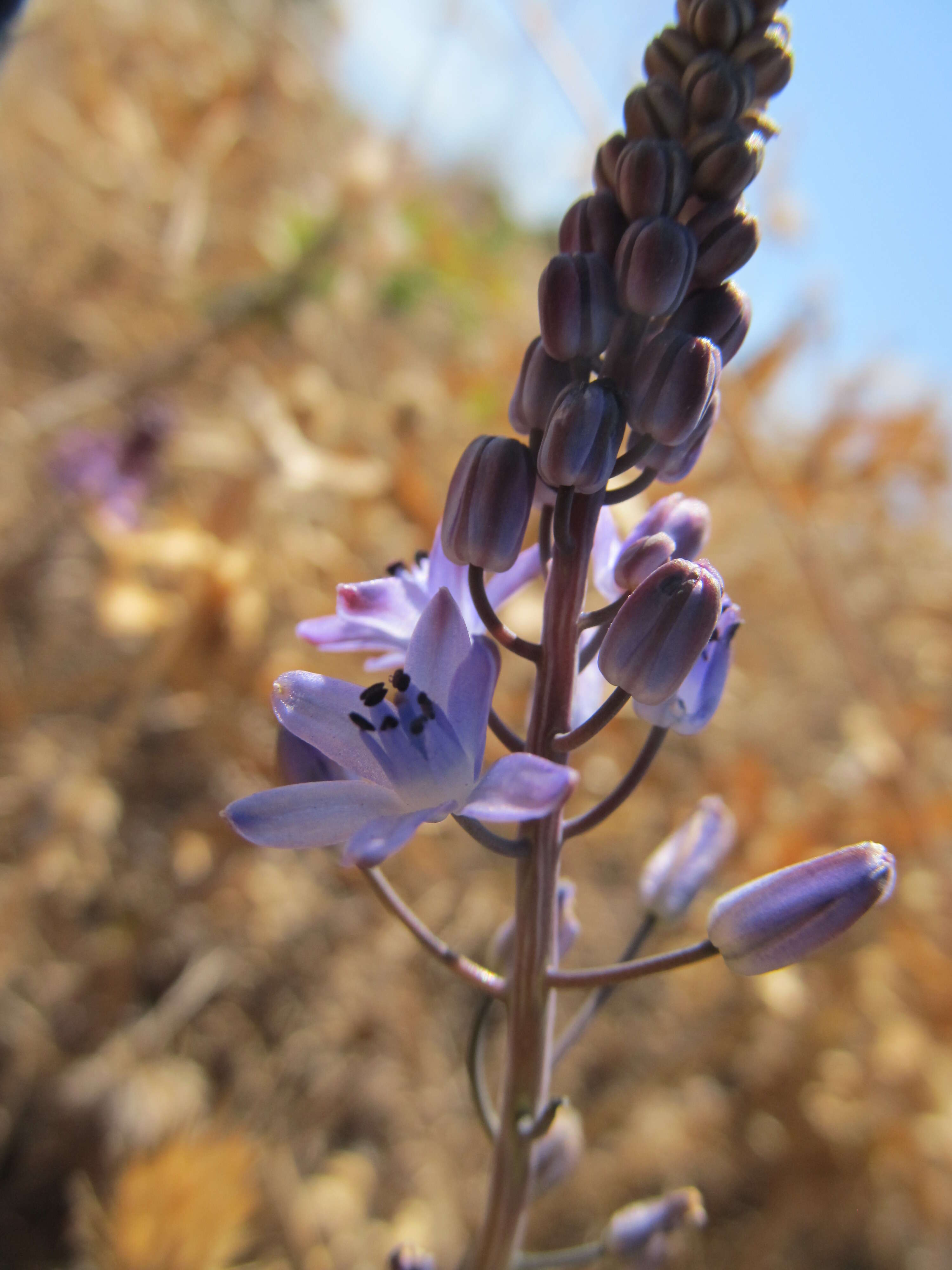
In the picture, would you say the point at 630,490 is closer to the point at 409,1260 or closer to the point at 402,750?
the point at 402,750

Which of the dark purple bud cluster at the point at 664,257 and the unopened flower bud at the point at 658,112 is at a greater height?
the unopened flower bud at the point at 658,112

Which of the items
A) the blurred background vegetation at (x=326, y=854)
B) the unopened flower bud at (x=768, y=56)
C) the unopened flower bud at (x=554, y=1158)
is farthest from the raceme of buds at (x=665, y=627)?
the blurred background vegetation at (x=326, y=854)

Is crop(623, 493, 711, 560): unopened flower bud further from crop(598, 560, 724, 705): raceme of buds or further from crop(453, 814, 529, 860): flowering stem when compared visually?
crop(453, 814, 529, 860): flowering stem

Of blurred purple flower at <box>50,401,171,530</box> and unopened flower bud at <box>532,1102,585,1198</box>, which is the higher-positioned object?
blurred purple flower at <box>50,401,171,530</box>

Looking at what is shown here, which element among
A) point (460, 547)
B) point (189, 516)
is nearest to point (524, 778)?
point (460, 547)

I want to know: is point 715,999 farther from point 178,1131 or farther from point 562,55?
point 562,55

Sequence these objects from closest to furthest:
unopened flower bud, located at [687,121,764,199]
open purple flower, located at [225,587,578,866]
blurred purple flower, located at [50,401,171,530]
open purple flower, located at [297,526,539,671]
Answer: open purple flower, located at [225,587,578,866]
unopened flower bud, located at [687,121,764,199]
open purple flower, located at [297,526,539,671]
blurred purple flower, located at [50,401,171,530]

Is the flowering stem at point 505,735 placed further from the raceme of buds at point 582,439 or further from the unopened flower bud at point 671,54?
the unopened flower bud at point 671,54

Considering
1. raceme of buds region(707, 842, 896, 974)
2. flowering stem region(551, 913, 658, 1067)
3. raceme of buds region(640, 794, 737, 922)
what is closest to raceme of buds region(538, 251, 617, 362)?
raceme of buds region(707, 842, 896, 974)
